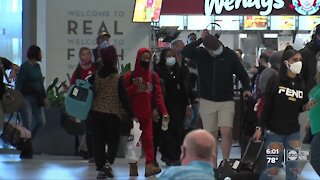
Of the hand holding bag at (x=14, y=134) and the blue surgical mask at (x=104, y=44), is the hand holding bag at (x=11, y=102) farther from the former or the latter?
the blue surgical mask at (x=104, y=44)

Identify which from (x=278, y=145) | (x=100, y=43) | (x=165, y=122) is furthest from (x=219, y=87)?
(x=100, y=43)

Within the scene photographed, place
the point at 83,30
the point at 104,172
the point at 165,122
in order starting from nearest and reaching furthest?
the point at 104,172 < the point at 165,122 < the point at 83,30

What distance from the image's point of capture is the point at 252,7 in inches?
648

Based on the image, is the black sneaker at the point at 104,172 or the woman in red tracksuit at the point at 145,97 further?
the woman in red tracksuit at the point at 145,97

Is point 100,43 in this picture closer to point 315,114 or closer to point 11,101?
point 11,101

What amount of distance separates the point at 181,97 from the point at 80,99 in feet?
6.04

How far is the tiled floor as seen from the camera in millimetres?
10375

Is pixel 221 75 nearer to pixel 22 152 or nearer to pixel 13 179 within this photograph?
pixel 13 179

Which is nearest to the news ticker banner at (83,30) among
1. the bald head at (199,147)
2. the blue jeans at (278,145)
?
the blue jeans at (278,145)

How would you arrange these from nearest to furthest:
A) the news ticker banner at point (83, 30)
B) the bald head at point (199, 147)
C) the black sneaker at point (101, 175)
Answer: the bald head at point (199, 147) → the black sneaker at point (101, 175) → the news ticker banner at point (83, 30)

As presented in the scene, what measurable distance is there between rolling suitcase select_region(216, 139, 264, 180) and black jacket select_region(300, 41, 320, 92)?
1.54 meters

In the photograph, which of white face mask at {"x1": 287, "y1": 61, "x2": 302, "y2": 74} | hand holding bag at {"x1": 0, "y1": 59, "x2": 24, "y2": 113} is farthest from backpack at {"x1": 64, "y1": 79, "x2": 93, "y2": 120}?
white face mask at {"x1": 287, "y1": 61, "x2": 302, "y2": 74}

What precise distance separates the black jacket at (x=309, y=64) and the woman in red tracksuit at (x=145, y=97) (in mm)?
1961

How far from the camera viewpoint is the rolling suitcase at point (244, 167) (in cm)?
902
